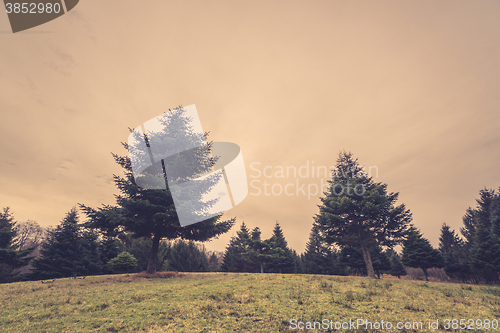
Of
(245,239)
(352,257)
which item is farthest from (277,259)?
(352,257)

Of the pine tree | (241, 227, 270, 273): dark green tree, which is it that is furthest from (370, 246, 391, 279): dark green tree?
(241, 227, 270, 273): dark green tree

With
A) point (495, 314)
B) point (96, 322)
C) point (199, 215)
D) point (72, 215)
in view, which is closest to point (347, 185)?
point (495, 314)

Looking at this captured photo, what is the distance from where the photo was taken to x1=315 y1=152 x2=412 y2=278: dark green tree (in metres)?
22.2

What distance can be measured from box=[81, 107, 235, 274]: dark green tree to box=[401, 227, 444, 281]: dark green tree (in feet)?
120

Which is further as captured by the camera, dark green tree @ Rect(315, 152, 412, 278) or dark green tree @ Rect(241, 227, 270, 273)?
dark green tree @ Rect(241, 227, 270, 273)

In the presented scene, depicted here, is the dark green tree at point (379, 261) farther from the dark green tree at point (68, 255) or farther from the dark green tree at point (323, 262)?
the dark green tree at point (68, 255)

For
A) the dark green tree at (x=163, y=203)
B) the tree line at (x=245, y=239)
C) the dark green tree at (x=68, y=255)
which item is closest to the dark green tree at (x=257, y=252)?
the tree line at (x=245, y=239)

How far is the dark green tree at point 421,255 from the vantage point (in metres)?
34.0

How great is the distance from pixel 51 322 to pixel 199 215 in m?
11.5

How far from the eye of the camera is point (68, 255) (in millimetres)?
32812

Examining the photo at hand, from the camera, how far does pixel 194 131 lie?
2086 centimetres

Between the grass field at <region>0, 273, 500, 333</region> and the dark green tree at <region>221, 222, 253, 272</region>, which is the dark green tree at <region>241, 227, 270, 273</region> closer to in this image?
the dark green tree at <region>221, 222, 253, 272</region>

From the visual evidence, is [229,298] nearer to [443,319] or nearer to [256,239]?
[443,319]

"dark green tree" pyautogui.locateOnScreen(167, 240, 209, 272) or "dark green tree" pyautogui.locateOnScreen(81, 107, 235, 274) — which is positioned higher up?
"dark green tree" pyautogui.locateOnScreen(81, 107, 235, 274)
